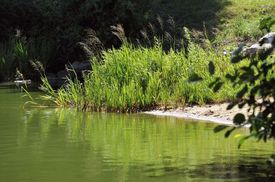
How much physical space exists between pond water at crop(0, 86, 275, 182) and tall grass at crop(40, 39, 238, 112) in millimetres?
864

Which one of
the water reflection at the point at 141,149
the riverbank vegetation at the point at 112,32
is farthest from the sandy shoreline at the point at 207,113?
the riverbank vegetation at the point at 112,32

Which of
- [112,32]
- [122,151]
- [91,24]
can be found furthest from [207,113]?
[91,24]

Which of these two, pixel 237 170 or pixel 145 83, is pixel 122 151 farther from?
pixel 145 83

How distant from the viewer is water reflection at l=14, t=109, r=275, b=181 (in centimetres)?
827

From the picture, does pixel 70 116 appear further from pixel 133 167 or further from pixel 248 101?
pixel 248 101

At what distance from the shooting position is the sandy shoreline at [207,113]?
12769 millimetres

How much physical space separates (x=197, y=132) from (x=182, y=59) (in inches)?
160

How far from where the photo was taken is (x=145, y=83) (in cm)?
1473

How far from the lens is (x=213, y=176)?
26.4 feet

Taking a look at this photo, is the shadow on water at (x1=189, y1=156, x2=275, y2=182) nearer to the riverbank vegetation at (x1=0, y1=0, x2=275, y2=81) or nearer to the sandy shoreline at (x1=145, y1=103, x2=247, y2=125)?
the sandy shoreline at (x1=145, y1=103, x2=247, y2=125)

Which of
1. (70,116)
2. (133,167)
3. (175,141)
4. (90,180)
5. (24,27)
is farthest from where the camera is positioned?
(24,27)

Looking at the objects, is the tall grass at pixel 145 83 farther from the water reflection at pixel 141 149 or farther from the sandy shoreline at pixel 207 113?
the water reflection at pixel 141 149

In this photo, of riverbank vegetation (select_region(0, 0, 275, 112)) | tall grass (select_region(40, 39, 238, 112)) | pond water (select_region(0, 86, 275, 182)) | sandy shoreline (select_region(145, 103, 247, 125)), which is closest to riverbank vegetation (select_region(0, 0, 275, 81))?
riverbank vegetation (select_region(0, 0, 275, 112))

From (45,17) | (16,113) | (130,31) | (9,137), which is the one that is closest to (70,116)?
(16,113)
